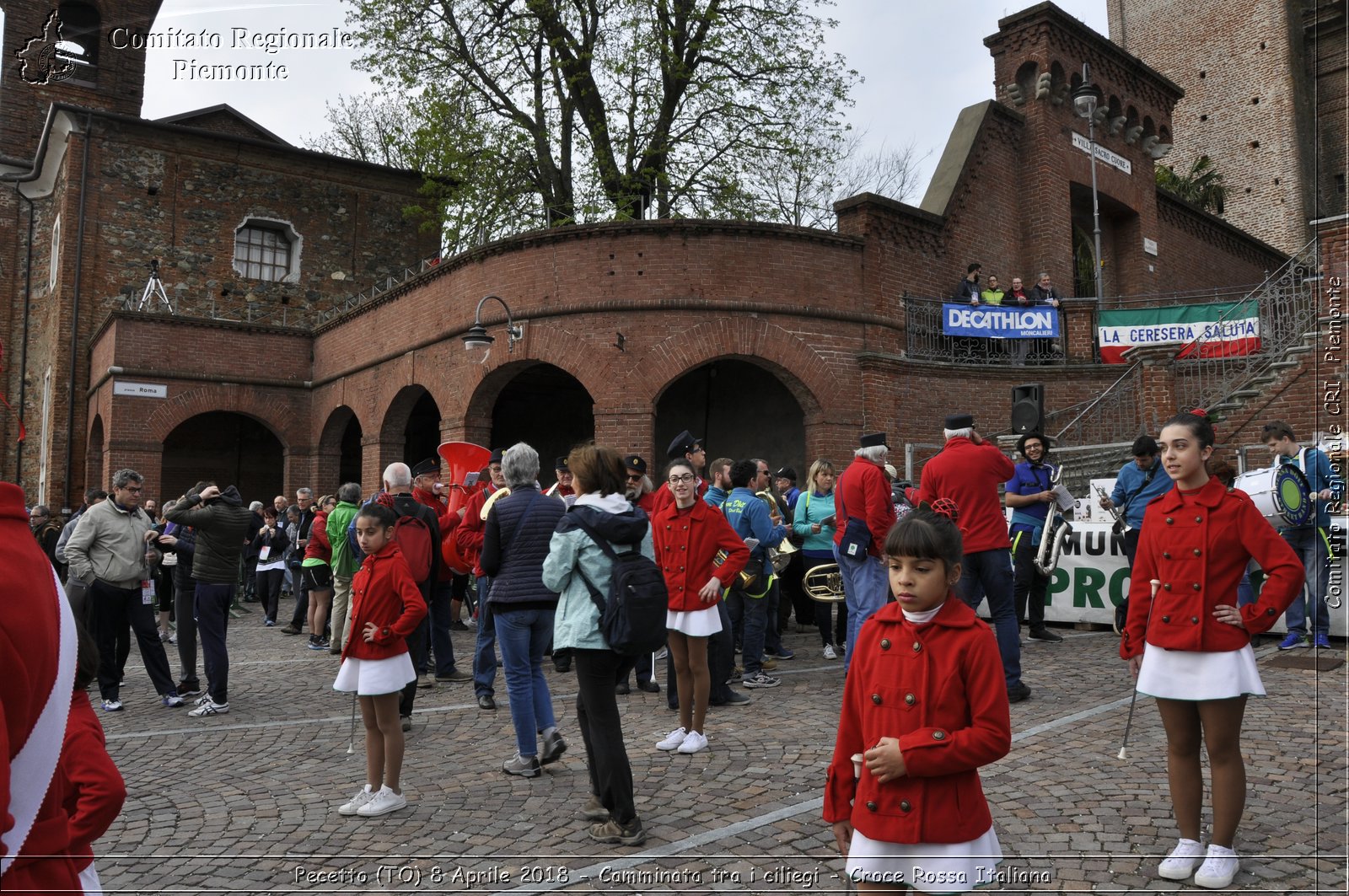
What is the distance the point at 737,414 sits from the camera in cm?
1764

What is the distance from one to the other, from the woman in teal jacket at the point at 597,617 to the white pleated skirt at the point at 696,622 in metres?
1.11

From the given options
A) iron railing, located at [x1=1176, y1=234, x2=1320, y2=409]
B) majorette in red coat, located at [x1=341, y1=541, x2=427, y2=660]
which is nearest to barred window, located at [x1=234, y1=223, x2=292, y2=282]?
iron railing, located at [x1=1176, y1=234, x2=1320, y2=409]

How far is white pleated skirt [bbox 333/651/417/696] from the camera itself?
15.8 feet

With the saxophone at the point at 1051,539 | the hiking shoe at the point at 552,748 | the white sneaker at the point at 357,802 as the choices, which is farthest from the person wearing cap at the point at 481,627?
the saxophone at the point at 1051,539

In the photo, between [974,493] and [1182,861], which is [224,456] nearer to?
[974,493]

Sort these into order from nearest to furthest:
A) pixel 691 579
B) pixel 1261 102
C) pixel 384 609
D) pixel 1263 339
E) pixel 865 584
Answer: pixel 384 609
pixel 691 579
pixel 865 584
pixel 1263 339
pixel 1261 102

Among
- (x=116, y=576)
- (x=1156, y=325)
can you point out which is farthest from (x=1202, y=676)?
(x=1156, y=325)

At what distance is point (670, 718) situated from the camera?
22.1 ft

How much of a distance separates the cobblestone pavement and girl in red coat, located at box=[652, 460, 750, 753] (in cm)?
30

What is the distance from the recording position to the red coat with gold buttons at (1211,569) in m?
3.57

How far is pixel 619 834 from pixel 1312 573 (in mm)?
6875

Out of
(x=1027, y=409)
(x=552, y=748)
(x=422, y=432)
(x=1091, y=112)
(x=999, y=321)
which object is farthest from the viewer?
(x=422, y=432)

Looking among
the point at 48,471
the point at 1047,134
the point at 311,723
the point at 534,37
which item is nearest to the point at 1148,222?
the point at 1047,134

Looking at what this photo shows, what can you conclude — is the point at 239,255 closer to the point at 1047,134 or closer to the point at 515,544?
the point at 1047,134
